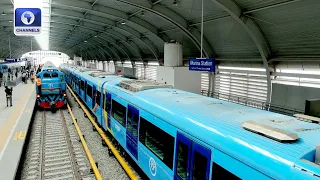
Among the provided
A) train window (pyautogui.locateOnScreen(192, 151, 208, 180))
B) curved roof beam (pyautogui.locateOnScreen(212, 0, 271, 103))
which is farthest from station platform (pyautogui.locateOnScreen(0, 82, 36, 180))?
curved roof beam (pyautogui.locateOnScreen(212, 0, 271, 103))

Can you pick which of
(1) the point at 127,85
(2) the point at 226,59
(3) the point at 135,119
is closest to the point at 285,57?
(2) the point at 226,59

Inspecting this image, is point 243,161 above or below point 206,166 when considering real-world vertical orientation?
above

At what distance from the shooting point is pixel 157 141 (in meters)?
6.22

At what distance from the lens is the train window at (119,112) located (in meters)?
8.87

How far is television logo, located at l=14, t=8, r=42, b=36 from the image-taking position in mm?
15359

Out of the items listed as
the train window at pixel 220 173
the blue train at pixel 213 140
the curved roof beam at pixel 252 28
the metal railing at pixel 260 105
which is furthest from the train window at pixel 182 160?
the curved roof beam at pixel 252 28

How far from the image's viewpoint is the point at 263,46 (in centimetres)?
1487

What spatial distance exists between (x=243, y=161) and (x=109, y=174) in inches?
231

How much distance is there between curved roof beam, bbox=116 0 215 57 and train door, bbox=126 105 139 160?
33.8ft

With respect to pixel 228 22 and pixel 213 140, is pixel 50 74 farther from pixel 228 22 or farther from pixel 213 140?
pixel 213 140

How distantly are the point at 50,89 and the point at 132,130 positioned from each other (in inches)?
472

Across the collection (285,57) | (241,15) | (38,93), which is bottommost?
(38,93)

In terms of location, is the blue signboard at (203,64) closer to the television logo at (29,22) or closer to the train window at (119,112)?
the train window at (119,112)

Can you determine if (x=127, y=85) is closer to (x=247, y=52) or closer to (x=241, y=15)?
(x=241, y=15)
